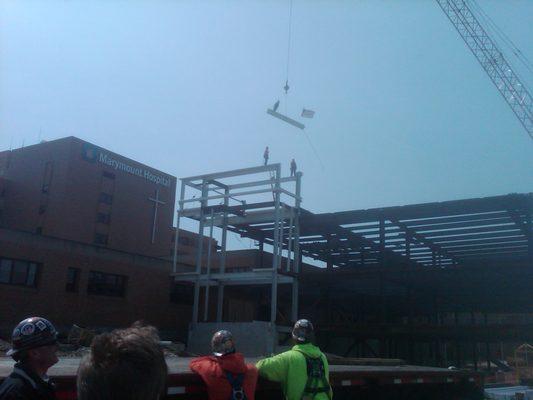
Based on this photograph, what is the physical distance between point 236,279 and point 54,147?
2563 cm

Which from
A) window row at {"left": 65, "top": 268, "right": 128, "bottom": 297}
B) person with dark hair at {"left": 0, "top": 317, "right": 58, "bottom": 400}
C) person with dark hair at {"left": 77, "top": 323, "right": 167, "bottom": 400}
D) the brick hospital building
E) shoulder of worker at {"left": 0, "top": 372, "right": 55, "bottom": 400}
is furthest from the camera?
window row at {"left": 65, "top": 268, "right": 128, "bottom": 297}

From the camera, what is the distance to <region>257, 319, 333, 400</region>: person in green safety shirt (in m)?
5.93

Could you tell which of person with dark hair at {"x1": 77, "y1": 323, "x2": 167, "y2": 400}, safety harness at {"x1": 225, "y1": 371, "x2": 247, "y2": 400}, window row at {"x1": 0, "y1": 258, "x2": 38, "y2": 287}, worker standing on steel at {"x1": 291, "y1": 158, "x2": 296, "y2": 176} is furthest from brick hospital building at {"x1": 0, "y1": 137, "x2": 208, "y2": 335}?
person with dark hair at {"x1": 77, "y1": 323, "x2": 167, "y2": 400}

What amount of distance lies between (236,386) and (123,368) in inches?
131

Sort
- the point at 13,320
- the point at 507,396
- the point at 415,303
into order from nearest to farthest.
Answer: the point at 507,396
the point at 13,320
the point at 415,303

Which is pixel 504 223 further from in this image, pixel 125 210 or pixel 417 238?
pixel 125 210

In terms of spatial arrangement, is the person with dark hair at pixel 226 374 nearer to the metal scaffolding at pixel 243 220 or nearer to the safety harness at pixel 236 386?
the safety harness at pixel 236 386

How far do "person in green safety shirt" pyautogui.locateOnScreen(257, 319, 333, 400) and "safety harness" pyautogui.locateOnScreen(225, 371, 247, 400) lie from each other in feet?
2.03

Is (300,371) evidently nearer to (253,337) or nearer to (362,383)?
(362,383)

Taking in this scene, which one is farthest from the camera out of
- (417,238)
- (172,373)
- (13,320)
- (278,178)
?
(417,238)

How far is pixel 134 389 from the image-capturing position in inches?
87.3

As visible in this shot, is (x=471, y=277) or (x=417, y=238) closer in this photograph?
(x=471, y=277)

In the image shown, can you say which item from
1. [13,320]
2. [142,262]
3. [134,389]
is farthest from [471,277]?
[134,389]

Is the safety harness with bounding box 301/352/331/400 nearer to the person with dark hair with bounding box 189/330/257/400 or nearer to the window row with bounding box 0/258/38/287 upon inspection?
the person with dark hair with bounding box 189/330/257/400
